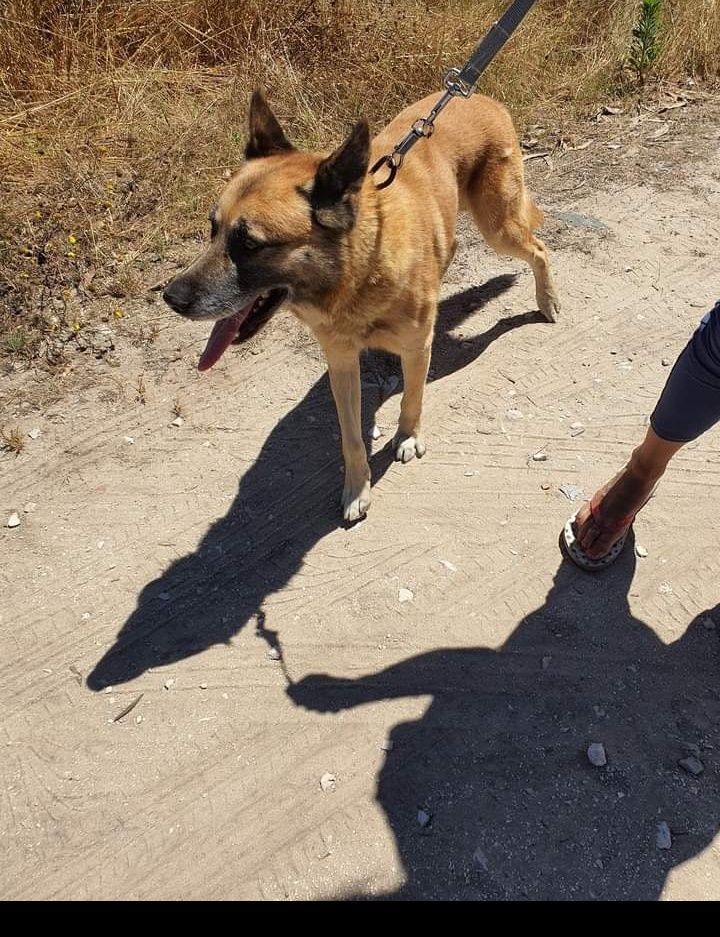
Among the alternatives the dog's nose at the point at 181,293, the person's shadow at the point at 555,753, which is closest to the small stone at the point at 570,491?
the person's shadow at the point at 555,753

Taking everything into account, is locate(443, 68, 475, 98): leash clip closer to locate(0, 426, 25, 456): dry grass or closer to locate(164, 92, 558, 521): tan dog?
locate(164, 92, 558, 521): tan dog

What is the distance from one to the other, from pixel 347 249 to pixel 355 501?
1092mm

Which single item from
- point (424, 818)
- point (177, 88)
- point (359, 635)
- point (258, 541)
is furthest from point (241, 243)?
point (177, 88)

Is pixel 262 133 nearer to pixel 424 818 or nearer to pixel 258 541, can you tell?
pixel 258 541

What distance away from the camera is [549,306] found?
3811mm

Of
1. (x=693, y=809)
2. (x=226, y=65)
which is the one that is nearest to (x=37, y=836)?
(x=693, y=809)

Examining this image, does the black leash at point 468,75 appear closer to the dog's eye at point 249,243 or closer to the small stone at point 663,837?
the dog's eye at point 249,243

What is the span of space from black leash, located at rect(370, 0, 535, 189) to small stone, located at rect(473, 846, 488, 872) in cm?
231

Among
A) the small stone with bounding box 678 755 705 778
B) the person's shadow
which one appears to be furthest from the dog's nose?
the small stone with bounding box 678 755 705 778

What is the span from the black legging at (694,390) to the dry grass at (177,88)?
3077 millimetres

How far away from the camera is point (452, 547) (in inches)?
111

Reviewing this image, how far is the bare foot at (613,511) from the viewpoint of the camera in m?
2.54

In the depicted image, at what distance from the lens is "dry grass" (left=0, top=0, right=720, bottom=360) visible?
413cm

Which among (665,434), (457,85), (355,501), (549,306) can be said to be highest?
(457,85)
